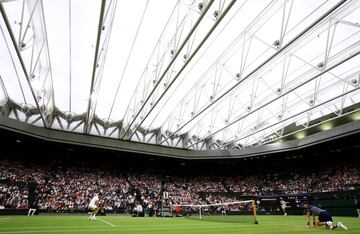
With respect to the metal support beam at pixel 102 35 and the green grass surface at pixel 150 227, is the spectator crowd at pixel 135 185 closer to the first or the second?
the metal support beam at pixel 102 35

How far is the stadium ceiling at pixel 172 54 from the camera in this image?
48.8 feet

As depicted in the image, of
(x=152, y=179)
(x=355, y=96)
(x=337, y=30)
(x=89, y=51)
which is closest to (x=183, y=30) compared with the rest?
(x=89, y=51)

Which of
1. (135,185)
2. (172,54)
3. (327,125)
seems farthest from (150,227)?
(327,125)

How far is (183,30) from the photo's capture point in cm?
1600

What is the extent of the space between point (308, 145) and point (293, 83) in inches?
657

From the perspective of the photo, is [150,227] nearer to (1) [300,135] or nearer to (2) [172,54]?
(2) [172,54]

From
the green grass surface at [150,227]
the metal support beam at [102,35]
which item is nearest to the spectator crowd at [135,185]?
the metal support beam at [102,35]

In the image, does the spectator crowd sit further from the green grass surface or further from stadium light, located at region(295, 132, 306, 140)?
the green grass surface

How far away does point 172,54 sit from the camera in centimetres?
1658

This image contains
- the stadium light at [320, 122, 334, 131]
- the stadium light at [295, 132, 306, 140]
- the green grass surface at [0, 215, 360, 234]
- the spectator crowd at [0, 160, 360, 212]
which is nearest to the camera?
the green grass surface at [0, 215, 360, 234]

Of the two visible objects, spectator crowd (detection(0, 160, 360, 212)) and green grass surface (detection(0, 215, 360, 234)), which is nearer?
green grass surface (detection(0, 215, 360, 234))

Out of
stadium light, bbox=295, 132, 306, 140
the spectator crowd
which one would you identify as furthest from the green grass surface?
stadium light, bbox=295, 132, 306, 140

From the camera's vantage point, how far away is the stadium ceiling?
14875mm

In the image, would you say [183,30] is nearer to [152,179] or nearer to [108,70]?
[108,70]
